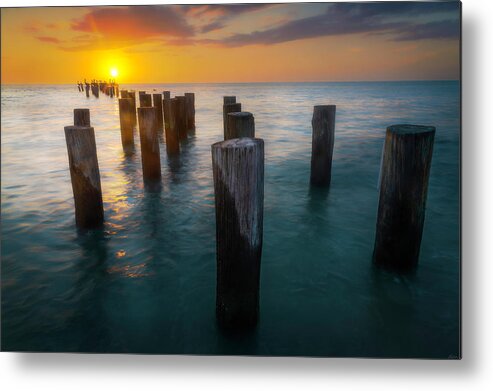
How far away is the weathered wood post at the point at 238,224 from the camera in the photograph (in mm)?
2064

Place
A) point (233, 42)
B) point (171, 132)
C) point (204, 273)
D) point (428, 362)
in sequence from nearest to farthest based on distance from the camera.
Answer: point (428, 362), point (204, 273), point (233, 42), point (171, 132)

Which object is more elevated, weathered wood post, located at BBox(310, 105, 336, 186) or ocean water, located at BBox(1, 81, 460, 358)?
weathered wood post, located at BBox(310, 105, 336, 186)

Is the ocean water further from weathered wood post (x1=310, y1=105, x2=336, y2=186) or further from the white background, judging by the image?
weathered wood post (x1=310, y1=105, x2=336, y2=186)

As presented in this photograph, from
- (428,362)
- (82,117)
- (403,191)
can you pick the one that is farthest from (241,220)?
(82,117)

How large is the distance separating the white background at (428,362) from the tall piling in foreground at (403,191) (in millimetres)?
342

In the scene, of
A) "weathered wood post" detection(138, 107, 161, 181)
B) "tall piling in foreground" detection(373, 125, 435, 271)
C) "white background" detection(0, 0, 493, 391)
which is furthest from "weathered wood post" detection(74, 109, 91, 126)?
"tall piling in foreground" detection(373, 125, 435, 271)

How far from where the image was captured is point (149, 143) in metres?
5.58

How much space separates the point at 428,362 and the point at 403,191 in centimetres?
111

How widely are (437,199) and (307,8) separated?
2379mm

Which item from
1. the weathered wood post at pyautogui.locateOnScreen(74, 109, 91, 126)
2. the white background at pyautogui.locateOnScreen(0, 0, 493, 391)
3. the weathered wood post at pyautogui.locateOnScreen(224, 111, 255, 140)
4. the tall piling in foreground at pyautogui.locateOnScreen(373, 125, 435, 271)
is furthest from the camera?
the weathered wood post at pyautogui.locateOnScreen(74, 109, 91, 126)

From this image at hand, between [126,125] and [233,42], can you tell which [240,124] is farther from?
[126,125]

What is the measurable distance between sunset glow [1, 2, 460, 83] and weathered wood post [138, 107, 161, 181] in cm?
121

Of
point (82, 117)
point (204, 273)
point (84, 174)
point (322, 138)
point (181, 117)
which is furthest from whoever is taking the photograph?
point (181, 117)

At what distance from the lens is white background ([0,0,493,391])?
2744 mm
